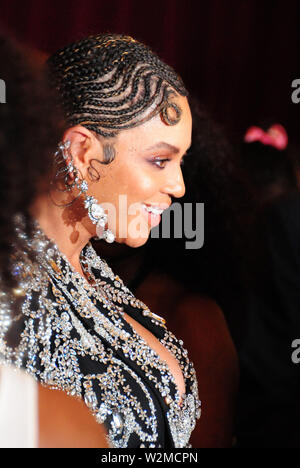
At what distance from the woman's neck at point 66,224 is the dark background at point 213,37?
12.3 inches

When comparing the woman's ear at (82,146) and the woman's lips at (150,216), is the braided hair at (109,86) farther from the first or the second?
the woman's lips at (150,216)

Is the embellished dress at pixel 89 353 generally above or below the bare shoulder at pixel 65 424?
above

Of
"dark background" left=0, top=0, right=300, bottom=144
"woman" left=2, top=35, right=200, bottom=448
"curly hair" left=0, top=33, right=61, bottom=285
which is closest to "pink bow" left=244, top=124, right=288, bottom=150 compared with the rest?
"dark background" left=0, top=0, right=300, bottom=144

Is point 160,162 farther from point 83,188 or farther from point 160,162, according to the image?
point 83,188

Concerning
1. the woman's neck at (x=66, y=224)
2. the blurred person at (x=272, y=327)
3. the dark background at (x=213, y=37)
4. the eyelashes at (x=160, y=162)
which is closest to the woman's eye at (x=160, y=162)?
the eyelashes at (x=160, y=162)

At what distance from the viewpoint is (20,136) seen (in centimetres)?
72

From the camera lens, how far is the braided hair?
84cm

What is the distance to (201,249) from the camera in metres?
1.32

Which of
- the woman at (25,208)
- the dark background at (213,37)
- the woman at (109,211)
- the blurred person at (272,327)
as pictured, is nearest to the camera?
the woman at (25,208)

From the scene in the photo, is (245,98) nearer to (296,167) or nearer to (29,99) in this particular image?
(296,167)

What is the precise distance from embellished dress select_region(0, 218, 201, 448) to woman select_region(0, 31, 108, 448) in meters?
0.02

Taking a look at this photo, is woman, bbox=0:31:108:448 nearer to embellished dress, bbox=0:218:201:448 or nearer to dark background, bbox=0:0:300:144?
embellished dress, bbox=0:218:201:448

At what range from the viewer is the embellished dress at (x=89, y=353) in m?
0.77

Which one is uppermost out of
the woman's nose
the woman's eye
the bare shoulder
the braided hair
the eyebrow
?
the braided hair
